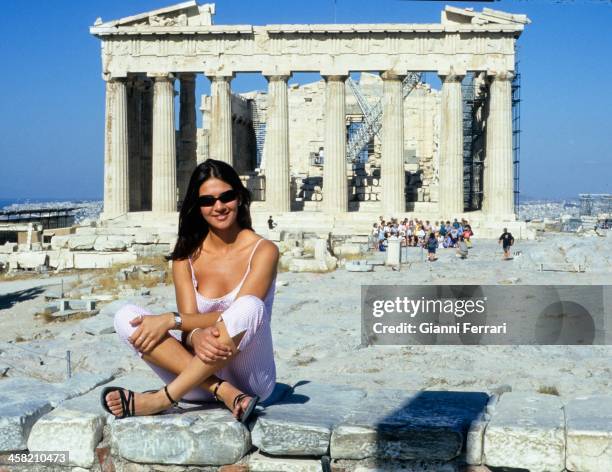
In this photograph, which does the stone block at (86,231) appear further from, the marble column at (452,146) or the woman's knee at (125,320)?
the woman's knee at (125,320)

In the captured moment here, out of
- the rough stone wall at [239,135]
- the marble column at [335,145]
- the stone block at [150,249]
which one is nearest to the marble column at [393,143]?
the marble column at [335,145]

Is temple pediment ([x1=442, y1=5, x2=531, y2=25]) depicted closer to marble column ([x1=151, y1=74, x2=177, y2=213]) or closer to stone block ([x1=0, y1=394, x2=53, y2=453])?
marble column ([x1=151, y1=74, x2=177, y2=213])

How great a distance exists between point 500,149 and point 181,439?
3633 centimetres

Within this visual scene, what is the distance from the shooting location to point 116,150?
41.4m

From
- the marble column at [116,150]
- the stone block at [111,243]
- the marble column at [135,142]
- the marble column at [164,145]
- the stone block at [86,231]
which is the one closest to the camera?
the stone block at [111,243]

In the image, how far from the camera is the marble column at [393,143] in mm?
40281

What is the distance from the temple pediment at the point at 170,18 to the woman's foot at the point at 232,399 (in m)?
36.9

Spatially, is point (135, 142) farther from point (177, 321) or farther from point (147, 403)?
point (147, 403)

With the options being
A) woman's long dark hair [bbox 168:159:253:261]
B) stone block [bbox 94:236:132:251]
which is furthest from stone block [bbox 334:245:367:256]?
woman's long dark hair [bbox 168:159:253:261]

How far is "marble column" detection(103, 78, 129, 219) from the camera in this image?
41.5 metres

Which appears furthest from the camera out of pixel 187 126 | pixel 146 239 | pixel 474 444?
pixel 187 126

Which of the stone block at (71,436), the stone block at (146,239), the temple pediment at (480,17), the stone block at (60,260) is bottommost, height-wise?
the stone block at (60,260)

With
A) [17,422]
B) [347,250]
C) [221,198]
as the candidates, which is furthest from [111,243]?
[17,422]

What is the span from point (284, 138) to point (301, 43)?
438cm
